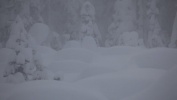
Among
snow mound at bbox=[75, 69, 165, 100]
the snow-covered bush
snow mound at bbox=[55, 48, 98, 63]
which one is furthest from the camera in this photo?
the snow-covered bush

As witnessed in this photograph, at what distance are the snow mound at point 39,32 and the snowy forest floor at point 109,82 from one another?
10.5 meters

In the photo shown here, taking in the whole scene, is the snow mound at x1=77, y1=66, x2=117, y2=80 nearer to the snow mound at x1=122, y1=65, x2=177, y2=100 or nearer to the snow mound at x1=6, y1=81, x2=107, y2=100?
the snow mound at x1=6, y1=81, x2=107, y2=100

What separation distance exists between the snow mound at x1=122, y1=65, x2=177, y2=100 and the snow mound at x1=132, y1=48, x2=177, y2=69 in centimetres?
618

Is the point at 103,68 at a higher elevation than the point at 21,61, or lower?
lower

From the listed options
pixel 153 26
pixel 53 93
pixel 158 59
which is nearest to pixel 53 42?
pixel 153 26

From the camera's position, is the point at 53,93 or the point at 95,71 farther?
the point at 95,71

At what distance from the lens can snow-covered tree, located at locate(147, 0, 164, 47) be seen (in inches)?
955

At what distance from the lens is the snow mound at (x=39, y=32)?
25.0m

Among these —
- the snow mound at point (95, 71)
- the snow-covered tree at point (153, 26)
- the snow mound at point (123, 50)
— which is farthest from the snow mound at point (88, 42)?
the snow mound at point (95, 71)

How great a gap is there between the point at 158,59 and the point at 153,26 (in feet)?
49.8

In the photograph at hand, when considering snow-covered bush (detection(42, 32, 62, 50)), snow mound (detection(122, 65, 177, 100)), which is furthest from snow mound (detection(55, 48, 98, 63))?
snow-covered bush (detection(42, 32, 62, 50))

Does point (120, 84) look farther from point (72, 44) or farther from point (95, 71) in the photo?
point (72, 44)

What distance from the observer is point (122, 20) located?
26.3m

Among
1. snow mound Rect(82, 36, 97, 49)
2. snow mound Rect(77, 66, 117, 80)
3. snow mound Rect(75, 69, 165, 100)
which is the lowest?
snow mound Rect(82, 36, 97, 49)
